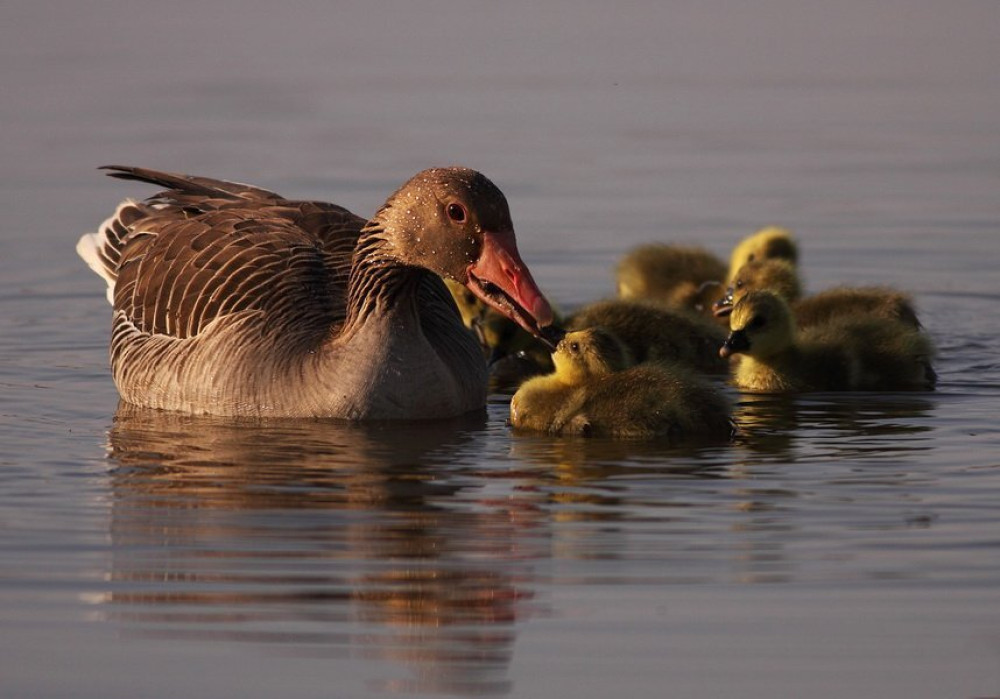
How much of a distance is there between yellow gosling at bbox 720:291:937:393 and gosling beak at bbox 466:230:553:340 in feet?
6.23

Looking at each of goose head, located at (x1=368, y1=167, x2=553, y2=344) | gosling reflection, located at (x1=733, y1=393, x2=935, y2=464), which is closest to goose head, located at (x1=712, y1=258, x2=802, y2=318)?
gosling reflection, located at (x1=733, y1=393, x2=935, y2=464)

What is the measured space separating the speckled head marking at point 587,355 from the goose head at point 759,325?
38.7 inches

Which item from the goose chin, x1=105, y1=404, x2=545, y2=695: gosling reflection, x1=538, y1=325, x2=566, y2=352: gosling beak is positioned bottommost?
x1=105, y1=404, x2=545, y2=695: gosling reflection

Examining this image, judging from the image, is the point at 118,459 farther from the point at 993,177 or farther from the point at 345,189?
the point at 993,177

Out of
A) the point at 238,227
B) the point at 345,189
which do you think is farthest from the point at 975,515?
the point at 345,189

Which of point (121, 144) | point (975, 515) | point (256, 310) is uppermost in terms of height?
point (121, 144)

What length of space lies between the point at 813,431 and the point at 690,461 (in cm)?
119

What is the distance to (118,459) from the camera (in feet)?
33.8

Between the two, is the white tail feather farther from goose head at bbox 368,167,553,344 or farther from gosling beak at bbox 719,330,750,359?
gosling beak at bbox 719,330,750,359

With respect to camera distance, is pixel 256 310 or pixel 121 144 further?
pixel 121 144

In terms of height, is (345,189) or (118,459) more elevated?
(345,189)

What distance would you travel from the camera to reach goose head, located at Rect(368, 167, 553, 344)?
34.8ft

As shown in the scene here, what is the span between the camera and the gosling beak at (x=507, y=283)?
34.1 ft

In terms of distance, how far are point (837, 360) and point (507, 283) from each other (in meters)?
2.56
